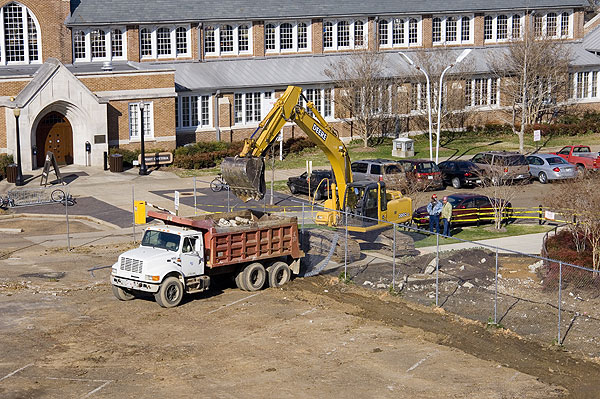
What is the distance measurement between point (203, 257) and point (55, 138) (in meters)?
29.4

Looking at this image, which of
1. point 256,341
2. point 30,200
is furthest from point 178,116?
point 256,341

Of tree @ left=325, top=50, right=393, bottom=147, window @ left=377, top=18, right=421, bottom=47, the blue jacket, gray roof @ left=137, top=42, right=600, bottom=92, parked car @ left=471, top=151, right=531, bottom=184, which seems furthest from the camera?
window @ left=377, top=18, right=421, bottom=47

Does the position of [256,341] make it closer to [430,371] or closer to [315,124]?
[430,371]

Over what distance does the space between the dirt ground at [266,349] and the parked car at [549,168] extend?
21282 millimetres

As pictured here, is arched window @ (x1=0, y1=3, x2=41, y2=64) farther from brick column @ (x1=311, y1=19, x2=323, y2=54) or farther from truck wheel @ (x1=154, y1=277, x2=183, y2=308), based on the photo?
truck wheel @ (x1=154, y1=277, x2=183, y2=308)

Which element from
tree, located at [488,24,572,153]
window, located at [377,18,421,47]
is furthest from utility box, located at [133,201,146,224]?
window, located at [377,18,421,47]

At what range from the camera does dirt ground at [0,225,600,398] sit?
20484mm

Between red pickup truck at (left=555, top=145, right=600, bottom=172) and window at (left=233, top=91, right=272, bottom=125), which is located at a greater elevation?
window at (left=233, top=91, right=272, bottom=125)

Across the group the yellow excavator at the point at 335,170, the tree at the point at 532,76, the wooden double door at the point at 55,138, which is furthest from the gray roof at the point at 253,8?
the yellow excavator at the point at 335,170

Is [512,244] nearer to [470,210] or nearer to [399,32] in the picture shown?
[470,210]

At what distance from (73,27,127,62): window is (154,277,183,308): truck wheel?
120ft

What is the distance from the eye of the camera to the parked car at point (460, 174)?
48.1 metres

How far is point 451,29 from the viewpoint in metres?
70.6

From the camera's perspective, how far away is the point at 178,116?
59.5 meters
